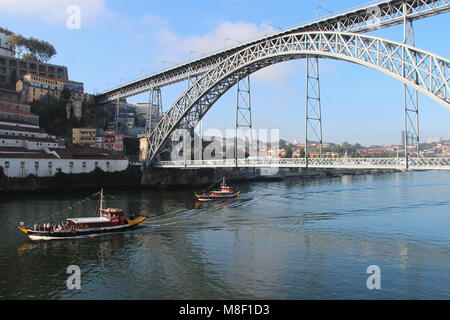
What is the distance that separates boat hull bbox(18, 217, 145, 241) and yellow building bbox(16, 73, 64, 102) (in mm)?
55098

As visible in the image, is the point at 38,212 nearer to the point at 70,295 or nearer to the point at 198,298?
the point at 70,295

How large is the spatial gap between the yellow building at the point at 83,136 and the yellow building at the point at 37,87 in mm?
13523

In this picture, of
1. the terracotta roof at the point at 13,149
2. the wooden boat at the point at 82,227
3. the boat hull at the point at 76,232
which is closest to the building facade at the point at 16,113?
the terracotta roof at the point at 13,149

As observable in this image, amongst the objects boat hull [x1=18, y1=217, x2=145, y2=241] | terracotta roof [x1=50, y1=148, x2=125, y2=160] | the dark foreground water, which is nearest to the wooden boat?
boat hull [x1=18, y1=217, x2=145, y2=241]

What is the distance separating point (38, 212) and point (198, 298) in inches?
937

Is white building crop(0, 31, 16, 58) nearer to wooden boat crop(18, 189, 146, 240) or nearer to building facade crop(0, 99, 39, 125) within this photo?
building facade crop(0, 99, 39, 125)

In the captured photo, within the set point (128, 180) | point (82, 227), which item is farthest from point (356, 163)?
point (128, 180)

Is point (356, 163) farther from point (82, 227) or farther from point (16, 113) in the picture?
point (16, 113)

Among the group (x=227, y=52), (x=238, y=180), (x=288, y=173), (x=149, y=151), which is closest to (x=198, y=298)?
(x=227, y=52)

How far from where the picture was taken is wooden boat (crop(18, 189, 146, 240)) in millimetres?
23672

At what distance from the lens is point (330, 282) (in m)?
16.1

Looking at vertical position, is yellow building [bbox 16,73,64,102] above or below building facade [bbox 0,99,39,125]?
above

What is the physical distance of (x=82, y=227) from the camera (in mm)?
25031

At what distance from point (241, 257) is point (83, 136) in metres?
54.0
